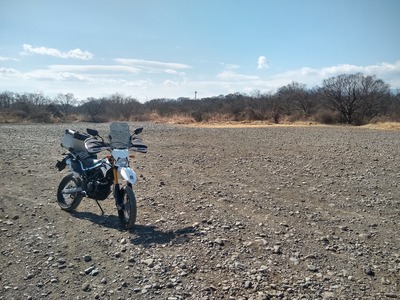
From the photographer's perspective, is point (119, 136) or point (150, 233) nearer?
point (150, 233)

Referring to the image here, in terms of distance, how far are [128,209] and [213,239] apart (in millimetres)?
1248

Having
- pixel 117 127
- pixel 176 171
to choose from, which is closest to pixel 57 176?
pixel 176 171

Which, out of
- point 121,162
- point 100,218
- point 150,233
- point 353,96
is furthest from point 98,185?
point 353,96

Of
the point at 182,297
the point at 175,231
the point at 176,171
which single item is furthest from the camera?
the point at 176,171

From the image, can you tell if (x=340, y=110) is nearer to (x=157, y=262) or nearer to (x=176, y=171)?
(x=176, y=171)

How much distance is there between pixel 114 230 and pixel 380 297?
325 cm

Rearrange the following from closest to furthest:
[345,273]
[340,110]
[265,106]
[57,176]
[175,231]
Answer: [345,273] < [175,231] < [57,176] < [340,110] < [265,106]

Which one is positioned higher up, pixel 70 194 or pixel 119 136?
pixel 119 136

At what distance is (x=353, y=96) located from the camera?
33812 mm

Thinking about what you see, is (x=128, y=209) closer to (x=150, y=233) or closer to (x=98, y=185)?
(x=150, y=233)

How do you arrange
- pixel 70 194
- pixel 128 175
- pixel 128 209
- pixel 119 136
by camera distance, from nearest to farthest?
pixel 128 175 → pixel 128 209 → pixel 119 136 → pixel 70 194

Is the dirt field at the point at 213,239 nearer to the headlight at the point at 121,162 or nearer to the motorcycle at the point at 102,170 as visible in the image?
the motorcycle at the point at 102,170

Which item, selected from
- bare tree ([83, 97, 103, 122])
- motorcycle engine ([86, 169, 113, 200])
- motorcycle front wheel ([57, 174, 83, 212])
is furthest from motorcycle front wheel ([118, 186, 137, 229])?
bare tree ([83, 97, 103, 122])

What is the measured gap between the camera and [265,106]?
39.5 m
